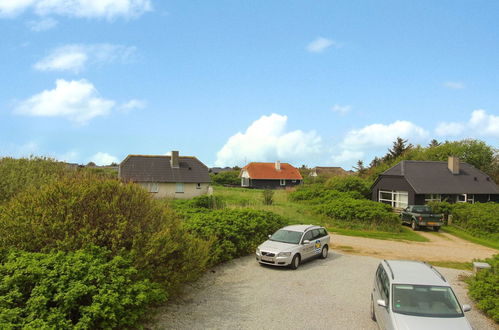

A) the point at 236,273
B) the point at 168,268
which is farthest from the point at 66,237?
the point at 236,273

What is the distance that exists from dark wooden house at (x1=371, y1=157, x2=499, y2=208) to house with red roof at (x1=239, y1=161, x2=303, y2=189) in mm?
27678

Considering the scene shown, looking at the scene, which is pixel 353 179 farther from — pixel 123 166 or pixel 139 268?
pixel 139 268

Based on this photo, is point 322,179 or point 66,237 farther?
point 322,179

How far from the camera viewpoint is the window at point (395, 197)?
34606 mm

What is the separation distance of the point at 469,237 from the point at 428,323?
23.2 metres

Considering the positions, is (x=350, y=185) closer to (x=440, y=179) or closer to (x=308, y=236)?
(x=440, y=179)

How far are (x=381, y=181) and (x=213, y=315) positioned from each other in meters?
32.3

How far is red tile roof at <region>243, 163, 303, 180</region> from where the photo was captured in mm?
64750

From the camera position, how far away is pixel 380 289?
843 cm

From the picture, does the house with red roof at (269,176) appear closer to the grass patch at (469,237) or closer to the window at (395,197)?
the window at (395,197)

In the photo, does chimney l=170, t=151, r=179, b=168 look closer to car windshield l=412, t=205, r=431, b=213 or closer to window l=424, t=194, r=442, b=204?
car windshield l=412, t=205, r=431, b=213


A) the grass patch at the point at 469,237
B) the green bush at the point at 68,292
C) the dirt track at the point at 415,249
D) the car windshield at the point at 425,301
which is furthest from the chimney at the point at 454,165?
the green bush at the point at 68,292

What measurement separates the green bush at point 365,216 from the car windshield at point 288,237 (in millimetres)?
12337

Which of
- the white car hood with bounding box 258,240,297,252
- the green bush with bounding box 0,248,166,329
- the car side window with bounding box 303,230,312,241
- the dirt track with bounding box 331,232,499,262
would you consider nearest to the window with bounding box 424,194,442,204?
the dirt track with bounding box 331,232,499,262
